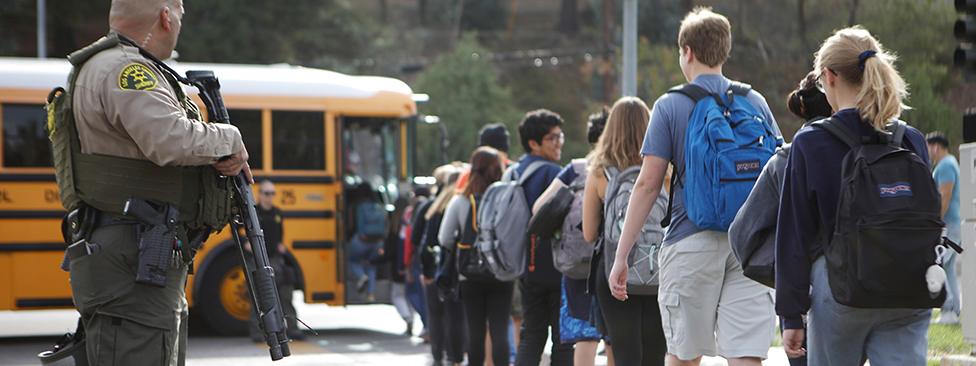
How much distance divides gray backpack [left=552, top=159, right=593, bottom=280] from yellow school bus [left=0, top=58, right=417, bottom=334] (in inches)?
257

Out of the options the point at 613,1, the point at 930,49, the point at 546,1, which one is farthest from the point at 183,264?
the point at 546,1

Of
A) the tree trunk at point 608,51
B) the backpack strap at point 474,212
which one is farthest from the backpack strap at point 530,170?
the tree trunk at point 608,51

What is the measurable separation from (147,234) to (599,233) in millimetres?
2871

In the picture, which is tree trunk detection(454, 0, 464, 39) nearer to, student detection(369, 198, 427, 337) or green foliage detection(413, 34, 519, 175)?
green foliage detection(413, 34, 519, 175)

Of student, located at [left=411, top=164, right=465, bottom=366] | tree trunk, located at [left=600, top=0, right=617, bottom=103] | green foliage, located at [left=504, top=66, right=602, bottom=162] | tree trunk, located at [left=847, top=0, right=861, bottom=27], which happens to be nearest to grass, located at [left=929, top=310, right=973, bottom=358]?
student, located at [left=411, top=164, right=465, bottom=366]

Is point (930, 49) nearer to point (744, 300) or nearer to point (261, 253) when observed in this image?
point (744, 300)

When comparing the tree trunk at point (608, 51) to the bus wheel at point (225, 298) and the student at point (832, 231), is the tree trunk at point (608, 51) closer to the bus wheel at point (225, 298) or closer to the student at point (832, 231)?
the bus wheel at point (225, 298)

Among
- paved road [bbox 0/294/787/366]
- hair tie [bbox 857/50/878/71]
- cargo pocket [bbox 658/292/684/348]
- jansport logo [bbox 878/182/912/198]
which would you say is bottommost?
paved road [bbox 0/294/787/366]

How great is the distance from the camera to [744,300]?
5137 mm

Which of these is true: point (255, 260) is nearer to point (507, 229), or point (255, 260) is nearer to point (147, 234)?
point (147, 234)

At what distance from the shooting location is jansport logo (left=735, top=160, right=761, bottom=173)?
5.08 m

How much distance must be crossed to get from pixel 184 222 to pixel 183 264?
5.2 inches

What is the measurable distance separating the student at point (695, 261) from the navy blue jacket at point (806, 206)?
41.3 inches

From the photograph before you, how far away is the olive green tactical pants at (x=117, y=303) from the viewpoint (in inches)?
162
